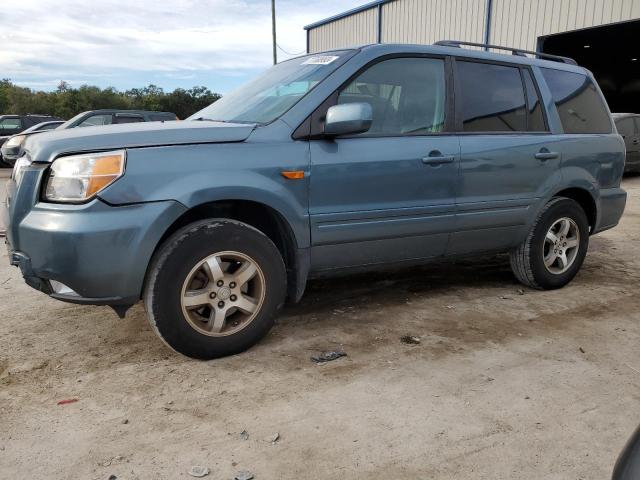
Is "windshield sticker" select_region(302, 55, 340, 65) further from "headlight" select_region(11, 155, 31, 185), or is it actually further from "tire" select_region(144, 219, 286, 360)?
"headlight" select_region(11, 155, 31, 185)

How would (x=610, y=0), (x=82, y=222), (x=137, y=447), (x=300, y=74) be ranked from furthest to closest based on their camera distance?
1. (x=610, y=0)
2. (x=300, y=74)
3. (x=82, y=222)
4. (x=137, y=447)

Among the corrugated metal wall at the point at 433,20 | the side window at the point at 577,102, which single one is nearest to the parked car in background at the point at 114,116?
the corrugated metal wall at the point at 433,20

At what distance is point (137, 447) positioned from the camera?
2.29 m

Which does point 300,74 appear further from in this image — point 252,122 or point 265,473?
point 265,473

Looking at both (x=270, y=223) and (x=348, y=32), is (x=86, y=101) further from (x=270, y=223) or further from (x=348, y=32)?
(x=270, y=223)

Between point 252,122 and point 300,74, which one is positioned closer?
point 252,122

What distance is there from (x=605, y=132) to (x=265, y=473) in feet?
13.6

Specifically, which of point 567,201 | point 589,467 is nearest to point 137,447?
point 589,467

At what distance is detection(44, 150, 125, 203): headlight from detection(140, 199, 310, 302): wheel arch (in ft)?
1.47

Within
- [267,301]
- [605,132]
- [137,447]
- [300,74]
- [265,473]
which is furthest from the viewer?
[605,132]

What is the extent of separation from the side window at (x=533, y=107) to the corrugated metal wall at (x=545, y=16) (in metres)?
9.91

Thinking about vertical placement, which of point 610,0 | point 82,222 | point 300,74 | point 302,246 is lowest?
point 302,246

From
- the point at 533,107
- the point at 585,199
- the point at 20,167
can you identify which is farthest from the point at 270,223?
the point at 585,199

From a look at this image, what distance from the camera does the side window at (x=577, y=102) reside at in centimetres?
445
